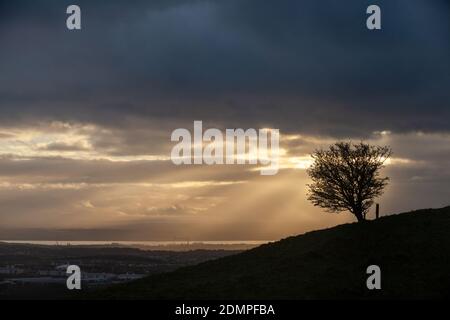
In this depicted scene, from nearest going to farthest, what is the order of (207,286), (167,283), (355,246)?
1. (207,286)
2. (167,283)
3. (355,246)

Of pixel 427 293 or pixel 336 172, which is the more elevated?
pixel 336 172

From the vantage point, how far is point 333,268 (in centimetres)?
A: 5703

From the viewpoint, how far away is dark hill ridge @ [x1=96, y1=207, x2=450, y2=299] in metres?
51.3

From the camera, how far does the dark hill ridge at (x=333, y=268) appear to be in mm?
51344

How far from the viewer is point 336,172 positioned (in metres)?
79.7

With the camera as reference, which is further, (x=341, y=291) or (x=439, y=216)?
(x=439, y=216)

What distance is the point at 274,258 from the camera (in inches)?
2559

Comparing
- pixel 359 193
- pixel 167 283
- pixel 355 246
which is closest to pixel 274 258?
pixel 355 246
